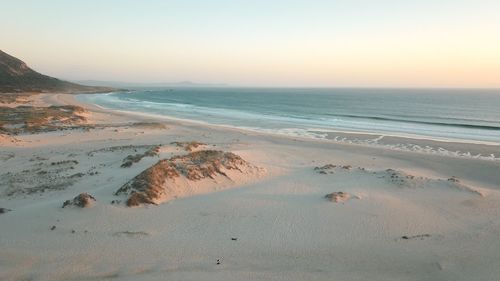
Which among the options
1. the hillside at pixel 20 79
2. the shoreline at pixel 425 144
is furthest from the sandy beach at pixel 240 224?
the hillside at pixel 20 79

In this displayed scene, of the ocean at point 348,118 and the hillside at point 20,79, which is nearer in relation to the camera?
the ocean at point 348,118

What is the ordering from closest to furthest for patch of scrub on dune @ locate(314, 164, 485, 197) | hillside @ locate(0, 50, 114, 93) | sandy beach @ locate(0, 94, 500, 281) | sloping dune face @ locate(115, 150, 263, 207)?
1. sandy beach @ locate(0, 94, 500, 281)
2. sloping dune face @ locate(115, 150, 263, 207)
3. patch of scrub on dune @ locate(314, 164, 485, 197)
4. hillside @ locate(0, 50, 114, 93)

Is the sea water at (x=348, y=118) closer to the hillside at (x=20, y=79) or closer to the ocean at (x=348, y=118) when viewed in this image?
the ocean at (x=348, y=118)

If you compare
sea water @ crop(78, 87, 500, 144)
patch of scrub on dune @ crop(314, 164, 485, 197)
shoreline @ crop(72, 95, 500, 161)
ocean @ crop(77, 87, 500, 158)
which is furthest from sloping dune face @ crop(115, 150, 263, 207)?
sea water @ crop(78, 87, 500, 144)

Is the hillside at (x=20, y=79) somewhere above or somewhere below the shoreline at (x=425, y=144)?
above

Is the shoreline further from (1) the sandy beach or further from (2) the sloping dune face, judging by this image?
(2) the sloping dune face

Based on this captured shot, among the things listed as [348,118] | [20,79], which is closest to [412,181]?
[348,118]

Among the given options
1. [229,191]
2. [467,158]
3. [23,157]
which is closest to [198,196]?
[229,191]

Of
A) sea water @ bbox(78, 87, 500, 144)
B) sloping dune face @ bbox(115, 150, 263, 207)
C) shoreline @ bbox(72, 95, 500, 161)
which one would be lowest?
sea water @ bbox(78, 87, 500, 144)
